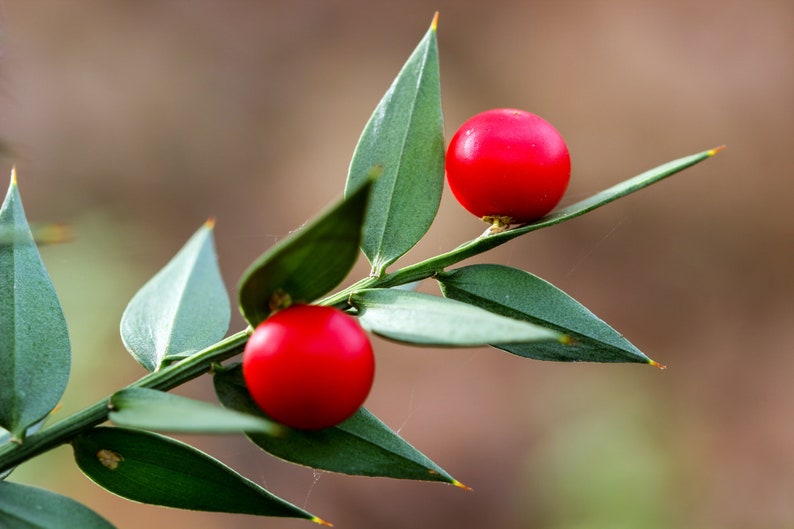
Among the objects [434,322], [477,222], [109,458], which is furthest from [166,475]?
[477,222]

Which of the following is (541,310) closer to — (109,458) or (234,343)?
(234,343)

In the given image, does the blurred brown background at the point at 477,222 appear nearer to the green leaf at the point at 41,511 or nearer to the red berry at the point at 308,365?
the green leaf at the point at 41,511

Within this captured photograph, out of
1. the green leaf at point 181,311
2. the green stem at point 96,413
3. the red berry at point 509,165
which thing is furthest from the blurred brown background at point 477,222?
the red berry at point 509,165

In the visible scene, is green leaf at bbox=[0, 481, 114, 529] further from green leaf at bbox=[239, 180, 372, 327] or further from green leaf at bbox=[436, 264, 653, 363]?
green leaf at bbox=[436, 264, 653, 363]

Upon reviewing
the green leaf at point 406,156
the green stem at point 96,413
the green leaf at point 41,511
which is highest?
the green leaf at point 406,156

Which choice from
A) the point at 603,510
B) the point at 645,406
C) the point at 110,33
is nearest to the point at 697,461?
the point at 645,406

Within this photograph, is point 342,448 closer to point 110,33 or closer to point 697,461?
point 697,461
